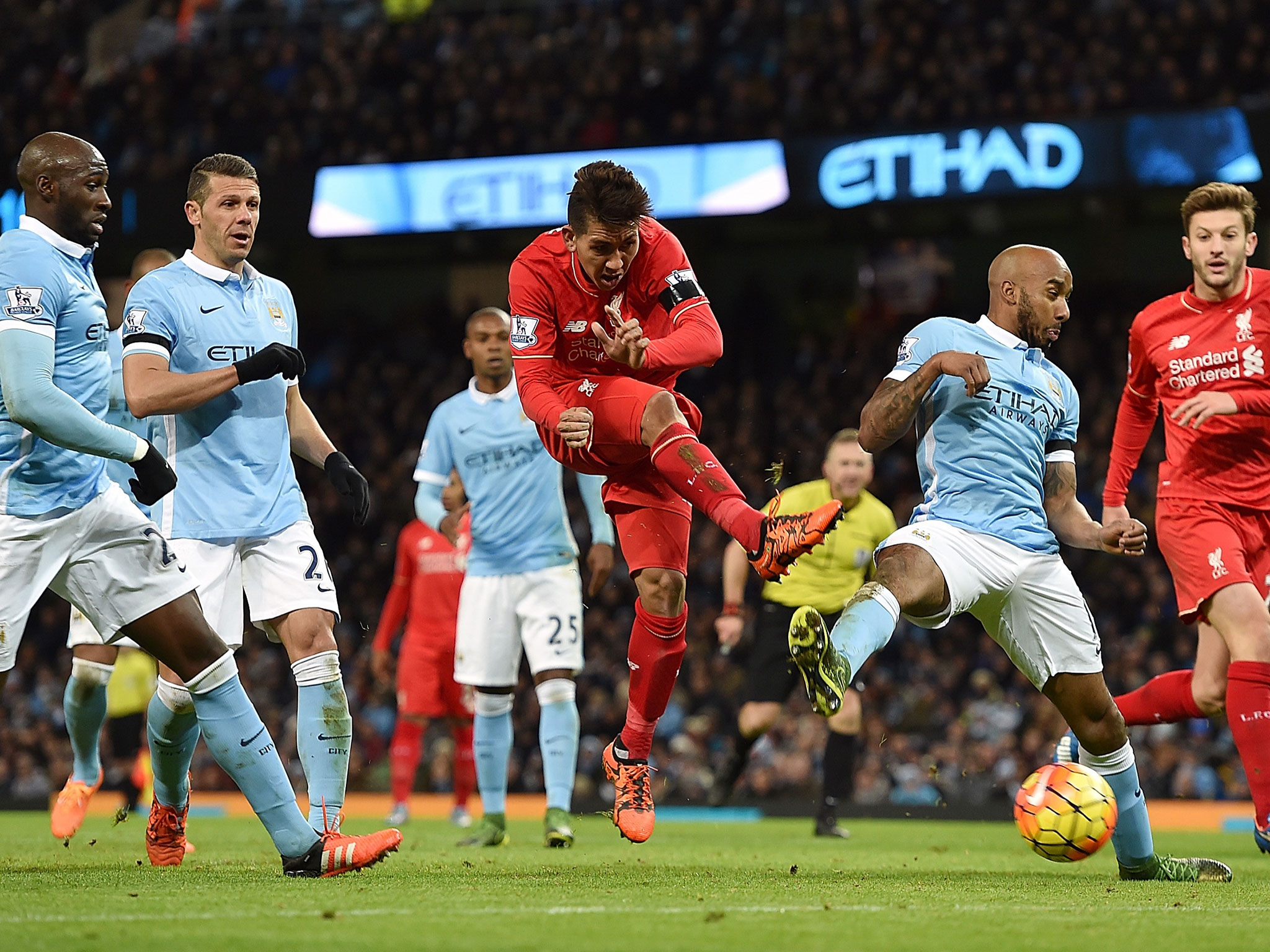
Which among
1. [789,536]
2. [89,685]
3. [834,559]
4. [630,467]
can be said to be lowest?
[89,685]

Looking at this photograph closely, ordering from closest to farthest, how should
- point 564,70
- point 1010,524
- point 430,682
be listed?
point 1010,524 < point 430,682 < point 564,70

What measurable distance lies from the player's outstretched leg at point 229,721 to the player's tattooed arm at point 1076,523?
2877mm

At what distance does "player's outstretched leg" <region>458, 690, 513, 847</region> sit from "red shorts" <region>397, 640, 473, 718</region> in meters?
2.18

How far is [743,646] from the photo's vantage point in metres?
16.1

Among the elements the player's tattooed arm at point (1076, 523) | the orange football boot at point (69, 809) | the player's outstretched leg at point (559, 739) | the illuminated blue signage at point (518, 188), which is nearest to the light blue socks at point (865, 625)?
the player's tattooed arm at point (1076, 523)

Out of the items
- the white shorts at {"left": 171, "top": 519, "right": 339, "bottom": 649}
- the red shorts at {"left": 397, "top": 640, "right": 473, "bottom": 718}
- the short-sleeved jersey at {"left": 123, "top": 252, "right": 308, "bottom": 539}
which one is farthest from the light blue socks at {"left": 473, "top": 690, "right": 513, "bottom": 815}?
the short-sleeved jersey at {"left": 123, "top": 252, "right": 308, "bottom": 539}

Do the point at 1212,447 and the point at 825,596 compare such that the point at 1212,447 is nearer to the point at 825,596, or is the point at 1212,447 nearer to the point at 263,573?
the point at 825,596

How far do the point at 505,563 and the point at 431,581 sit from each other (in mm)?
A: 2667

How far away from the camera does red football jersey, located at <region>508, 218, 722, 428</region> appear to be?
5.89m

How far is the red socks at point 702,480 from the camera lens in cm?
525

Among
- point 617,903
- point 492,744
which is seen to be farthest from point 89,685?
point 617,903

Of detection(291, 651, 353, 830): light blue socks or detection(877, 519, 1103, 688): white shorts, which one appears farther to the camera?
detection(291, 651, 353, 830): light blue socks

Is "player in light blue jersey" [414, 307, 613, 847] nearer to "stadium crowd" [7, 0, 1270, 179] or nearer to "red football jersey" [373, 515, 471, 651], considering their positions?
"red football jersey" [373, 515, 471, 651]

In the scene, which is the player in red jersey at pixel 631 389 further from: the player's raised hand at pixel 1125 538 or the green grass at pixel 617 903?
the player's raised hand at pixel 1125 538
